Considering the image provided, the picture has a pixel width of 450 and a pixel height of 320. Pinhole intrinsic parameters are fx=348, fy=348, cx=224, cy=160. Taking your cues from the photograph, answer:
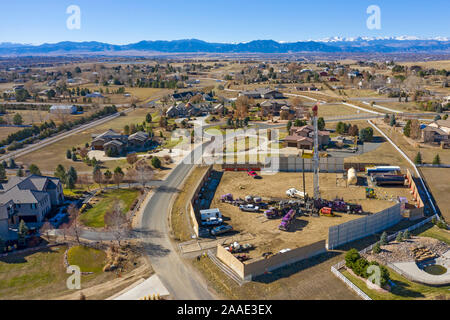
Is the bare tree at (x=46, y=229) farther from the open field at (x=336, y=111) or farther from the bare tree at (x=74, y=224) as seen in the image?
the open field at (x=336, y=111)

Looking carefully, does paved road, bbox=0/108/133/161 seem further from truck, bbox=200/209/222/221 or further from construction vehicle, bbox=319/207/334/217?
construction vehicle, bbox=319/207/334/217

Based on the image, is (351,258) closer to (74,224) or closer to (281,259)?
(281,259)

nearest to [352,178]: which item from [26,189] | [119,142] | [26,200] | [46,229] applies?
[46,229]

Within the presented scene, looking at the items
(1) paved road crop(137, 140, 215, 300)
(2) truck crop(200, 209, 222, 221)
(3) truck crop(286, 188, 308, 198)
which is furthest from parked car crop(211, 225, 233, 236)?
(3) truck crop(286, 188, 308, 198)

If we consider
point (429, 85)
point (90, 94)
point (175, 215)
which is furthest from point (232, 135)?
point (429, 85)

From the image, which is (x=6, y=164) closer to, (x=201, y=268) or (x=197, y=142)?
(x=197, y=142)
